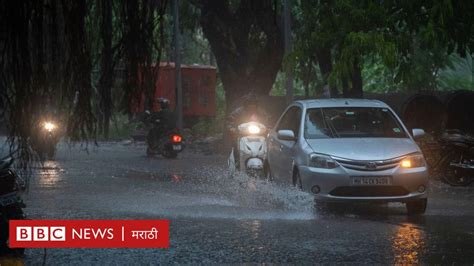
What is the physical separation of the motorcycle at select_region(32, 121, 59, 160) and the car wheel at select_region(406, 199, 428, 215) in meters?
7.73

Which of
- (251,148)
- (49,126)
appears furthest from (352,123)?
(49,126)

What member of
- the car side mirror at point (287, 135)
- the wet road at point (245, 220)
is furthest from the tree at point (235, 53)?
the car side mirror at point (287, 135)

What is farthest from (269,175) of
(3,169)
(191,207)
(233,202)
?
(3,169)

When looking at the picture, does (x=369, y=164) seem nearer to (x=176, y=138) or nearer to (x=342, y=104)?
(x=342, y=104)

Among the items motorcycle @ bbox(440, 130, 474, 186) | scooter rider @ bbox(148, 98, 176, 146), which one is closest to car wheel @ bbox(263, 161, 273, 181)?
motorcycle @ bbox(440, 130, 474, 186)

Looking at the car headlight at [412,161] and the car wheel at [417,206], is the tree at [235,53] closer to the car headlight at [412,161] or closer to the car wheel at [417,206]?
the car headlight at [412,161]

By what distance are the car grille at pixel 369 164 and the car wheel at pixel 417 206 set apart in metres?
0.62

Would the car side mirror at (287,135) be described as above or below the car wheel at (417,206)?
above

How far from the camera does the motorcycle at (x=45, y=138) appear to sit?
389cm

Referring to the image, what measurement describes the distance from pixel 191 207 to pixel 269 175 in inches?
101

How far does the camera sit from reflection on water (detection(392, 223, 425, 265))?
773cm

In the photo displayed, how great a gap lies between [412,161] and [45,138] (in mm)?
7894

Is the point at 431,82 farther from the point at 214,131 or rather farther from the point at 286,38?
the point at 286,38

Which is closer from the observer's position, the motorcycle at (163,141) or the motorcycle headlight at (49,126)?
the motorcycle headlight at (49,126)
